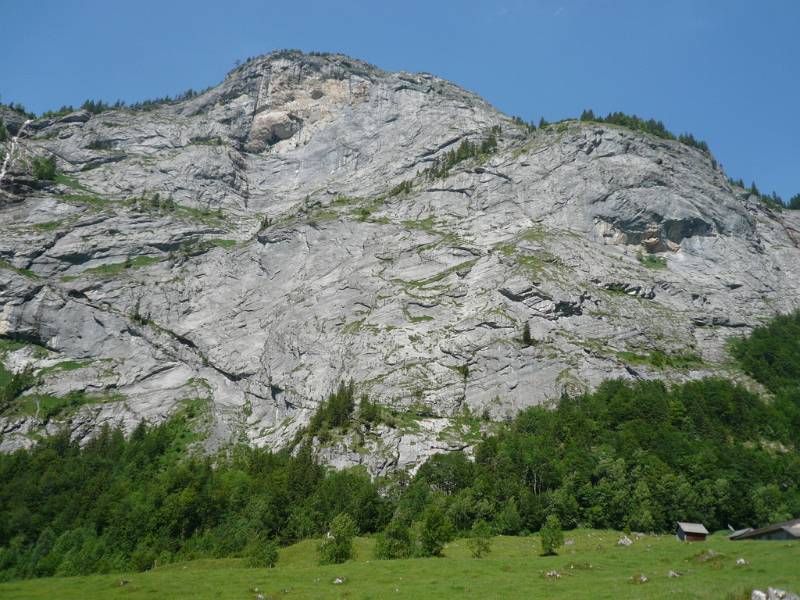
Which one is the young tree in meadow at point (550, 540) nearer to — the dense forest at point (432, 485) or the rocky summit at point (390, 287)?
the dense forest at point (432, 485)

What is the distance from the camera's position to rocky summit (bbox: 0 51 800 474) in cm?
10619

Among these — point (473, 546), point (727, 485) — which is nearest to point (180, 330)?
point (473, 546)

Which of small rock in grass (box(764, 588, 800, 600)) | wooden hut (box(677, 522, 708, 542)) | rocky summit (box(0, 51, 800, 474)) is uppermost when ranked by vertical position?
rocky summit (box(0, 51, 800, 474))

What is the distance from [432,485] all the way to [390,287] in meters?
56.6

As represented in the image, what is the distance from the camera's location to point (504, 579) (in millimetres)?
38562

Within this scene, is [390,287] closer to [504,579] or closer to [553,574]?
[504,579]

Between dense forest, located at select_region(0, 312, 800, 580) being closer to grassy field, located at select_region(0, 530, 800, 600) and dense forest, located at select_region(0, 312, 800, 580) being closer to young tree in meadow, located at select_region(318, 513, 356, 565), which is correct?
young tree in meadow, located at select_region(318, 513, 356, 565)

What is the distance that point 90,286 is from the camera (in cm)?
13825

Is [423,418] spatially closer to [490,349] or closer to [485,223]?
[490,349]

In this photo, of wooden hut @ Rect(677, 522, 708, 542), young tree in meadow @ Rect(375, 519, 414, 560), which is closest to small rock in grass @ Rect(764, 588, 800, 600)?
young tree in meadow @ Rect(375, 519, 414, 560)

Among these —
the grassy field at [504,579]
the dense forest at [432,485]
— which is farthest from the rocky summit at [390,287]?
the grassy field at [504,579]

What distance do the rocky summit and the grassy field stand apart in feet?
141

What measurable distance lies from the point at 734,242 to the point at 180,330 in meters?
146

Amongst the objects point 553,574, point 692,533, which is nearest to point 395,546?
point 553,574
